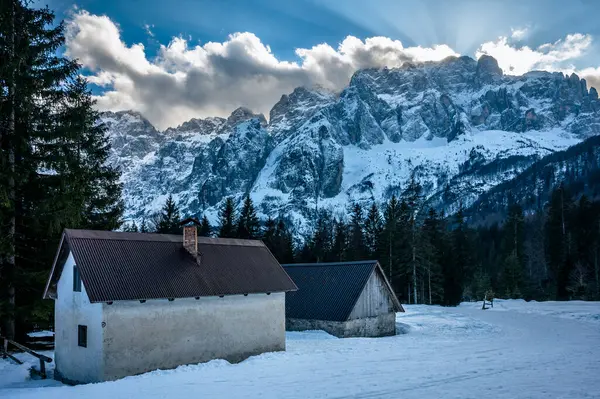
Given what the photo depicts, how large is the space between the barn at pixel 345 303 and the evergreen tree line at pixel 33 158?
1646 cm

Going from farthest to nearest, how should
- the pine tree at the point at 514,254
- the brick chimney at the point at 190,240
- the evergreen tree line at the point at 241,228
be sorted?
the evergreen tree line at the point at 241,228 → the pine tree at the point at 514,254 → the brick chimney at the point at 190,240

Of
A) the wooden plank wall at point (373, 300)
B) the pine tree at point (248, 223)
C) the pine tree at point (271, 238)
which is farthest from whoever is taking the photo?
the pine tree at point (271, 238)

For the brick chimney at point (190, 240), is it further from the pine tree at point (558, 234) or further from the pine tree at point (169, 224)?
the pine tree at point (558, 234)

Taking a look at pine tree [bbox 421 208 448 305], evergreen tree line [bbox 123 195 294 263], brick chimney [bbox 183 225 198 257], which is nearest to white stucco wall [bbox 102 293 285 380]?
brick chimney [bbox 183 225 198 257]

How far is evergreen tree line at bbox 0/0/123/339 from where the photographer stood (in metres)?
23.1

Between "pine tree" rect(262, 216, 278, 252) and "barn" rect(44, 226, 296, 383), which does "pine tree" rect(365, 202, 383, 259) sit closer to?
"pine tree" rect(262, 216, 278, 252)

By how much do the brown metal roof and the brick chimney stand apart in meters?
0.27

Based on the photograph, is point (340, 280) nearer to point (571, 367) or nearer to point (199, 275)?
point (199, 275)

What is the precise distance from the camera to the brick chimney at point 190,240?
24609 mm

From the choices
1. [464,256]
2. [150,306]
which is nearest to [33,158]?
[150,306]

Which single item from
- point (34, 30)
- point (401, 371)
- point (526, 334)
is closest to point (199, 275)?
point (401, 371)

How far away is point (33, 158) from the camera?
80.4ft

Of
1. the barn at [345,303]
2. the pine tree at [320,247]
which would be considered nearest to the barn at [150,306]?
the barn at [345,303]

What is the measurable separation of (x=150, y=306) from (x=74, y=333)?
Result: 3544 millimetres
